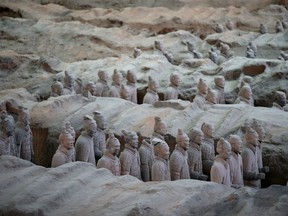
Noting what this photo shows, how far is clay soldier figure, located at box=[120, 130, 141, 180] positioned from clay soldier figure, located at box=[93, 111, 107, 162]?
3.05ft

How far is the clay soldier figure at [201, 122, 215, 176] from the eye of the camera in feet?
24.7

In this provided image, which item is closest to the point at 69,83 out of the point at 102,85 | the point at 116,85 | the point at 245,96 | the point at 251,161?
the point at 102,85

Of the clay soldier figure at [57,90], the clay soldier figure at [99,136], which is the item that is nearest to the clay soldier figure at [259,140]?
the clay soldier figure at [99,136]

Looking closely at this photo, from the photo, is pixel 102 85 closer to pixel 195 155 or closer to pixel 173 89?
pixel 173 89

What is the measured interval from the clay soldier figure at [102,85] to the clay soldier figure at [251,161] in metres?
4.25

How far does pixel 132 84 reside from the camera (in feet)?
35.7

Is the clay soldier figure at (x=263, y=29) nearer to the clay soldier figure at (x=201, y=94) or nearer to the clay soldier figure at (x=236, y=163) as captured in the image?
the clay soldier figure at (x=201, y=94)

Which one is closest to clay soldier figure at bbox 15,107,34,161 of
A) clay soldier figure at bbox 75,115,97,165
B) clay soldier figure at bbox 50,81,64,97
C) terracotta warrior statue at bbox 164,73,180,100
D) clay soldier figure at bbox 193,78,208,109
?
clay soldier figure at bbox 75,115,97,165

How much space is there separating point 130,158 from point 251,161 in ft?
4.97

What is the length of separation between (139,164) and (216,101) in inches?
112

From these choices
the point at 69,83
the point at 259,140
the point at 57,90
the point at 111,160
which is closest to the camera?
the point at 111,160

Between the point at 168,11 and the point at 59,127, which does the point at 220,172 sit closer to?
the point at 59,127

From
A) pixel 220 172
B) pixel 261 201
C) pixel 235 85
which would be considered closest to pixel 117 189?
pixel 261 201

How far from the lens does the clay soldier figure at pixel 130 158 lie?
7.00 meters
